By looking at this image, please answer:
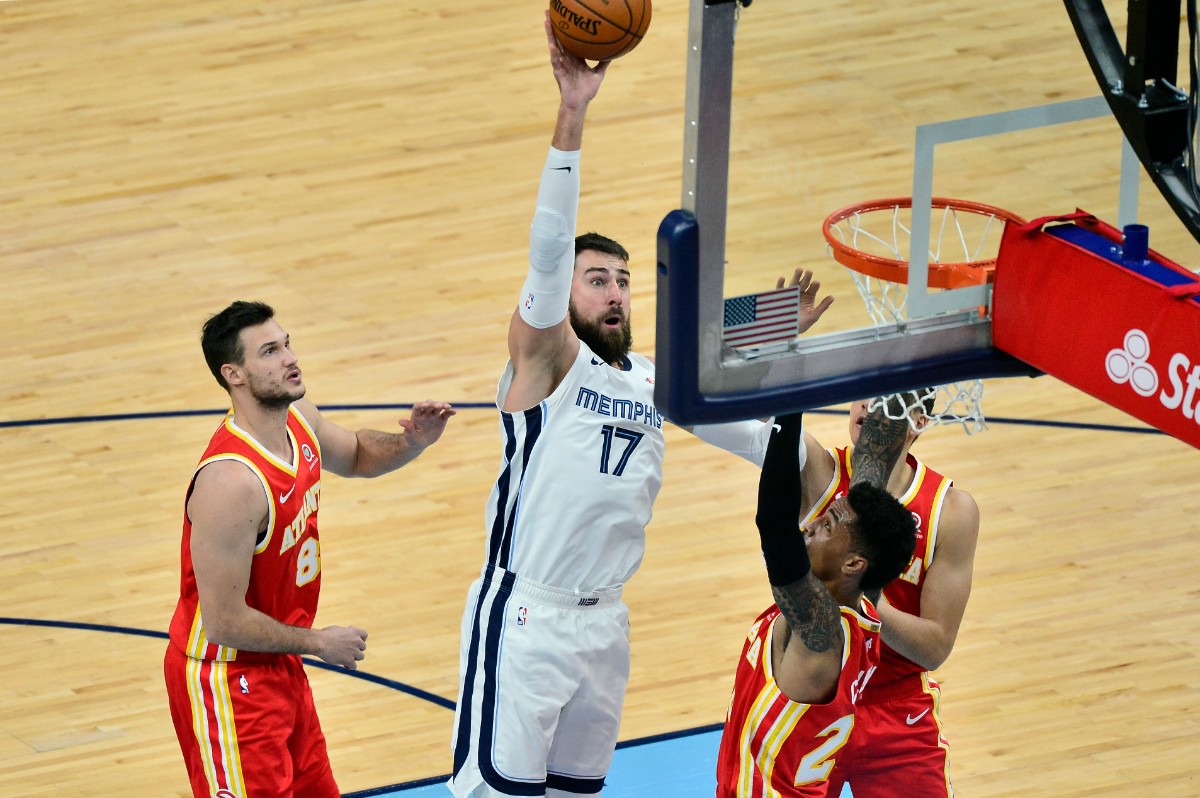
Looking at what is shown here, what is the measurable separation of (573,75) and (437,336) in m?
5.15

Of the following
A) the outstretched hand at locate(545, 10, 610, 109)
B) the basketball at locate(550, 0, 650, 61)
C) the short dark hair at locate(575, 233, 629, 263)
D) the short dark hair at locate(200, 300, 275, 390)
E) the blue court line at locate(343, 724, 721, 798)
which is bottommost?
the blue court line at locate(343, 724, 721, 798)

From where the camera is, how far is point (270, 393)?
5613mm

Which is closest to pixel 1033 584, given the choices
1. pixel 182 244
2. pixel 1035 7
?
pixel 1035 7

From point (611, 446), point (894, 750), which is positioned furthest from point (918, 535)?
point (611, 446)

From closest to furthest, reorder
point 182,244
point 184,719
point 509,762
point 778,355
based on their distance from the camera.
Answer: point 778,355
point 509,762
point 184,719
point 182,244

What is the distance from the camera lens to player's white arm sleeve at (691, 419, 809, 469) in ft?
17.6

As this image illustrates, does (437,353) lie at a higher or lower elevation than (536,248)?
lower

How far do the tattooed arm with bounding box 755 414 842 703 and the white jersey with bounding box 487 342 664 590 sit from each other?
1.85ft

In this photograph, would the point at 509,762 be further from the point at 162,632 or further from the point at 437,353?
the point at 437,353

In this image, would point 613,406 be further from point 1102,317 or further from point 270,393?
point 1102,317

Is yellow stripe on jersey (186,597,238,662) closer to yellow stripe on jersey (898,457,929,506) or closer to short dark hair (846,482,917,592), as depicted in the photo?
short dark hair (846,482,917,592)

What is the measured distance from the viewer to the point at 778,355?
13.6 ft

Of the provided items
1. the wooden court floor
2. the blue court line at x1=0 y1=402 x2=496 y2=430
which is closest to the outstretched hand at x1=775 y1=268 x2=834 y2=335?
the wooden court floor

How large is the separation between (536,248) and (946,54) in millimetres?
1206
